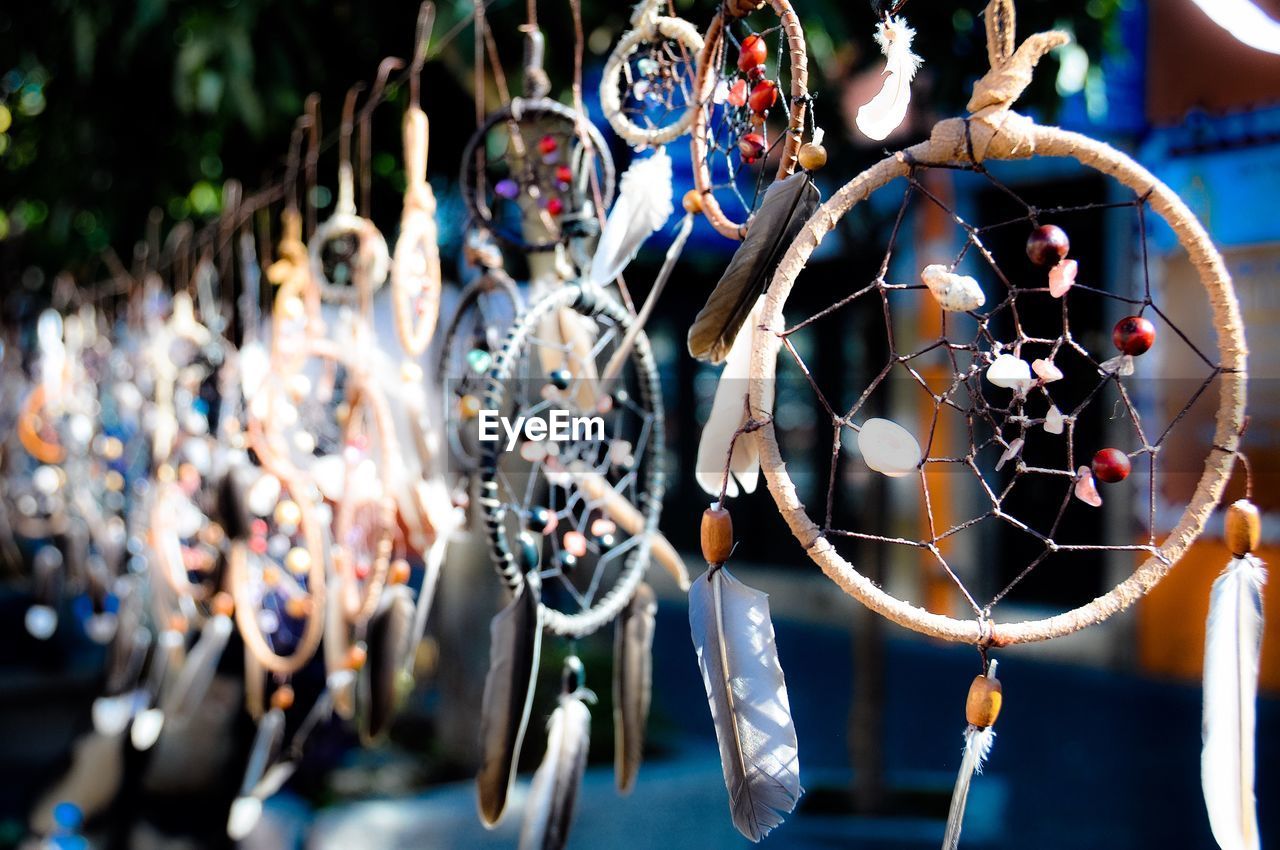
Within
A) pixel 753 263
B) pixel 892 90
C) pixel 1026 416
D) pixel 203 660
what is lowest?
pixel 203 660

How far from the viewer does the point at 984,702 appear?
0.81 m

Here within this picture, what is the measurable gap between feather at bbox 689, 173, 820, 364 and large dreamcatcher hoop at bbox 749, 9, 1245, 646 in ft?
0.20

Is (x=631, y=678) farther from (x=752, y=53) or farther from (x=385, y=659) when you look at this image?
(x=752, y=53)

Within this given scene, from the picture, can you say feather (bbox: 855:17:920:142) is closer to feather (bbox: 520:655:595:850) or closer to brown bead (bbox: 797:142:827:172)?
brown bead (bbox: 797:142:827:172)

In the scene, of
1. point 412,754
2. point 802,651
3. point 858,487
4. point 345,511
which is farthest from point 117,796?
point 858,487

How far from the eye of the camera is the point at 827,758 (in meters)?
3.58

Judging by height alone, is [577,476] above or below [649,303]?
below

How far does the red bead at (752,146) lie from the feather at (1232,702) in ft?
1.57

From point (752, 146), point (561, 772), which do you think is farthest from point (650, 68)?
point (561, 772)

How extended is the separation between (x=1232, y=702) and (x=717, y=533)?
1.24 ft

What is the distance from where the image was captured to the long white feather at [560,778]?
1.22 metres

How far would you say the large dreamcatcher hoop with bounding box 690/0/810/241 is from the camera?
0.90 metres

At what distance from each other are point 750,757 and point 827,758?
2872 millimetres

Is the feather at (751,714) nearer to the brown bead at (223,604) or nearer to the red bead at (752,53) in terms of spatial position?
the red bead at (752,53)
